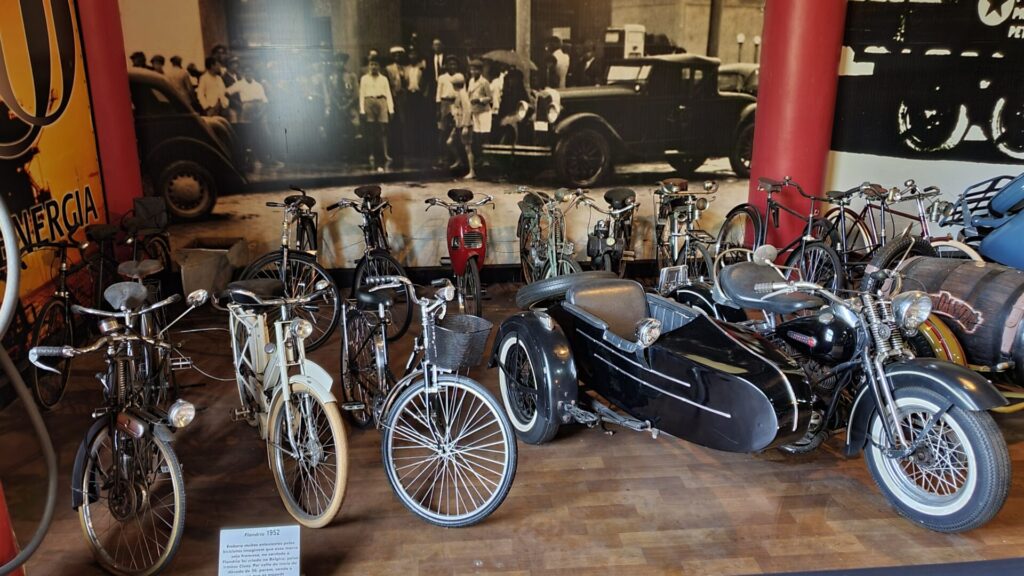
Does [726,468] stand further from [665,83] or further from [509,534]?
[665,83]

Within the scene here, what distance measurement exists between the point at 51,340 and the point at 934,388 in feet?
14.7

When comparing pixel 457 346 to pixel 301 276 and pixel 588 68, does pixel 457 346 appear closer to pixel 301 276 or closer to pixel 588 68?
pixel 301 276

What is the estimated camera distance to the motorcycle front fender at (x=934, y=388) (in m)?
2.63

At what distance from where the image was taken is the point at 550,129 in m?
6.65

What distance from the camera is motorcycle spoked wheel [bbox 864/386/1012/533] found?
2.63 meters

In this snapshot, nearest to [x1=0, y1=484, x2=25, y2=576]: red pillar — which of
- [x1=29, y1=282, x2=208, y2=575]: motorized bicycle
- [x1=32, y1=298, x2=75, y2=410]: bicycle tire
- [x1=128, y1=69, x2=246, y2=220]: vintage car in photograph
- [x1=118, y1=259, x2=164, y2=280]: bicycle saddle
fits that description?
[x1=29, y1=282, x2=208, y2=575]: motorized bicycle

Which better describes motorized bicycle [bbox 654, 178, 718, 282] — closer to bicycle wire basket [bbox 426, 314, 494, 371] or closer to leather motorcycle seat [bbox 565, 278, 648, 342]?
leather motorcycle seat [bbox 565, 278, 648, 342]

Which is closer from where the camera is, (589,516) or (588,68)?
(589,516)

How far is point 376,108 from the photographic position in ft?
21.0

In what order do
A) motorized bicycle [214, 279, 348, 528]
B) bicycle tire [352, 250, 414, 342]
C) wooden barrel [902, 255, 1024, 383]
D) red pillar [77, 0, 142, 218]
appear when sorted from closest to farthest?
motorized bicycle [214, 279, 348, 528], wooden barrel [902, 255, 1024, 383], bicycle tire [352, 250, 414, 342], red pillar [77, 0, 142, 218]

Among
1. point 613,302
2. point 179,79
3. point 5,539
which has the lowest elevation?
point 5,539

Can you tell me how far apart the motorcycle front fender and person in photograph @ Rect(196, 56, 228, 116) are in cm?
551

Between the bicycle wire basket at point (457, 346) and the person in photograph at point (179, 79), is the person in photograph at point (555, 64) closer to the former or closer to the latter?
the person in photograph at point (179, 79)

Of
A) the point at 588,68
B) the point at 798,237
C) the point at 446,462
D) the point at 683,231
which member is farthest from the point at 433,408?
the point at 588,68
